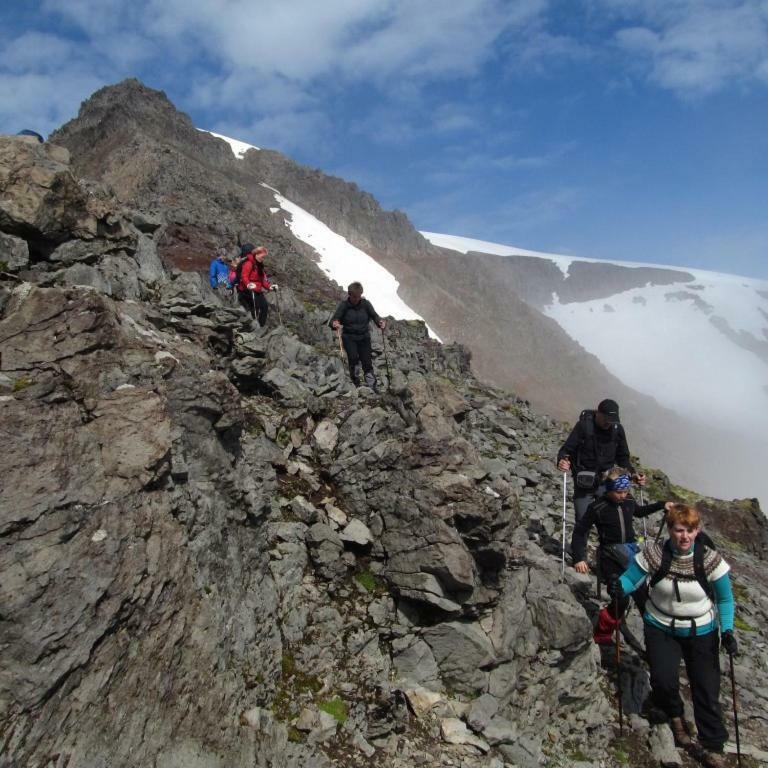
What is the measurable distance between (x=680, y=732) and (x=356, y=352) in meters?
8.84

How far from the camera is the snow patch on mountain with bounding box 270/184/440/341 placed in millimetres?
57594

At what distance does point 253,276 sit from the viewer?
43.6 ft

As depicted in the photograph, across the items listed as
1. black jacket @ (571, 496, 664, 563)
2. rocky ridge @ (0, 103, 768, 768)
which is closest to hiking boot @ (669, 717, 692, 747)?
rocky ridge @ (0, 103, 768, 768)

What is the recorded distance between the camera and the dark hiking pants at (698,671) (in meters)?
6.09

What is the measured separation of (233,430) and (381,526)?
2.51 meters

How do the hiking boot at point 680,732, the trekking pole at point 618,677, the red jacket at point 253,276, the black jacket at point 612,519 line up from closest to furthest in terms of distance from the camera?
the hiking boot at point 680,732, the trekking pole at point 618,677, the black jacket at point 612,519, the red jacket at point 253,276

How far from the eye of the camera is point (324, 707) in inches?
224

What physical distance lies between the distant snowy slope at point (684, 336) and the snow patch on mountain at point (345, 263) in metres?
57.8

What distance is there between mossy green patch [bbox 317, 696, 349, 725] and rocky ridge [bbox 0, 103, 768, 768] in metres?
0.06

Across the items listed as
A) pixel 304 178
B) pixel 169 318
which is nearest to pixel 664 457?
pixel 304 178

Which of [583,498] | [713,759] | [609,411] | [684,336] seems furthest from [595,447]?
[684,336]

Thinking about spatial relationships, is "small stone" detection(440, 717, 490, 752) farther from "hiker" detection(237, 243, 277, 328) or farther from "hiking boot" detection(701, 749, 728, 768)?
"hiker" detection(237, 243, 277, 328)

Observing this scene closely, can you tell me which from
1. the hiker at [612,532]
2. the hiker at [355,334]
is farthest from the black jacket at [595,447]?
the hiker at [355,334]

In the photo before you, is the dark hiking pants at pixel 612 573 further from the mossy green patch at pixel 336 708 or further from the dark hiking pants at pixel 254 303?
the dark hiking pants at pixel 254 303
